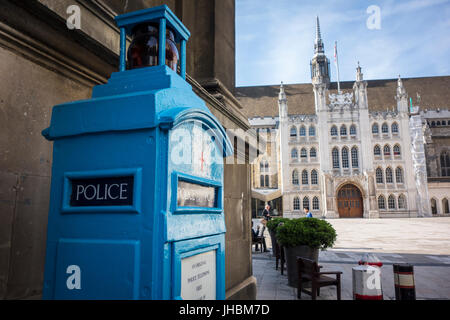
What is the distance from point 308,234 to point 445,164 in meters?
49.7

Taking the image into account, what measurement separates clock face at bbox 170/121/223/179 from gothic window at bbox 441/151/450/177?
5362 centimetres

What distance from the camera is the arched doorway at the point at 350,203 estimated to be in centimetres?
4016

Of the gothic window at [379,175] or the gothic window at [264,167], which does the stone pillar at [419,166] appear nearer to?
the gothic window at [379,175]

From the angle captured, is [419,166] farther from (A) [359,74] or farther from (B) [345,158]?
(A) [359,74]

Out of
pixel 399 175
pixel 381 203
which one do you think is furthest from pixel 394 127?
pixel 381 203

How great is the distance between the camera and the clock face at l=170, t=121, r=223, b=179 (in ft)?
4.51

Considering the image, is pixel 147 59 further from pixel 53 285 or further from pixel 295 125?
pixel 295 125

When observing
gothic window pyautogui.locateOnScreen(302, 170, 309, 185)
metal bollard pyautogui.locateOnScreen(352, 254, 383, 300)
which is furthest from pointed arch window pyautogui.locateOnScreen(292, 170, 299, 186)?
metal bollard pyautogui.locateOnScreen(352, 254, 383, 300)

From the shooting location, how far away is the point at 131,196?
51.3 inches

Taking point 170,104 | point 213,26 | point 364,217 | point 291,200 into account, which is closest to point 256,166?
point 291,200

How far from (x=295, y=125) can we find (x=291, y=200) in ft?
34.8

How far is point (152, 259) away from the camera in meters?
1.22

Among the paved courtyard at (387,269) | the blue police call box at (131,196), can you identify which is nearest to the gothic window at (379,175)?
the paved courtyard at (387,269)

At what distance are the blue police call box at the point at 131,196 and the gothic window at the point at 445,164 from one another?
53848 mm
